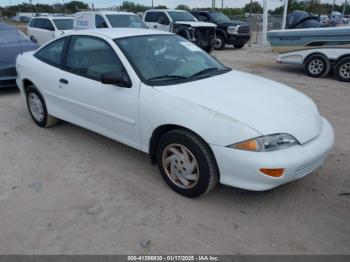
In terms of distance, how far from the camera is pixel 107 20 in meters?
11.7

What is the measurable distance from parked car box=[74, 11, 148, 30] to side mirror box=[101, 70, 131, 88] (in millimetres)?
8910

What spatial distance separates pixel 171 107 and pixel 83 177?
1.39 meters

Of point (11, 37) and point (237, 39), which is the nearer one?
point (11, 37)

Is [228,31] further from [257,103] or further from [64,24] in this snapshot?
[257,103]

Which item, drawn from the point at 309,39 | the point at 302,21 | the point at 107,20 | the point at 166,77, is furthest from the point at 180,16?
the point at 166,77

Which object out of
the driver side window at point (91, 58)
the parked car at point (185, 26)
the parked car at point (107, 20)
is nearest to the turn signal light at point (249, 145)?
the driver side window at point (91, 58)

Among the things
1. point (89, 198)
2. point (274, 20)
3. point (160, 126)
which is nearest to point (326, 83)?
point (160, 126)

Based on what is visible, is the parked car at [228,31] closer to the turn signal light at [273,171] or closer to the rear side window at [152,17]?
the rear side window at [152,17]

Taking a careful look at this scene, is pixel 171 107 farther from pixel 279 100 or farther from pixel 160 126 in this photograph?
pixel 279 100

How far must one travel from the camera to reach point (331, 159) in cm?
409

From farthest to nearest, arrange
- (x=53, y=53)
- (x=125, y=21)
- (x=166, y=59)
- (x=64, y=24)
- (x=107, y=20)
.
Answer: (x=64, y=24) → (x=125, y=21) → (x=107, y=20) → (x=53, y=53) → (x=166, y=59)

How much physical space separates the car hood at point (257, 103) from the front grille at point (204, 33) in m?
10.5

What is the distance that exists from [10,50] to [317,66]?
7824mm

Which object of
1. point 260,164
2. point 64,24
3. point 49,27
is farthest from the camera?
point 64,24
